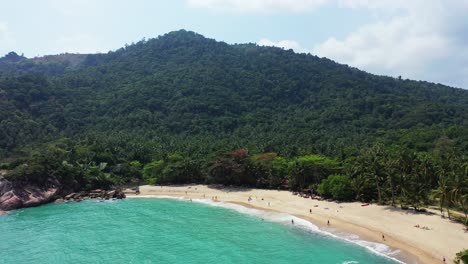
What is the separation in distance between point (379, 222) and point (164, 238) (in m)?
28.2

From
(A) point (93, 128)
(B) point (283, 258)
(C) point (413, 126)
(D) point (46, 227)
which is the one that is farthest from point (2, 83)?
(C) point (413, 126)

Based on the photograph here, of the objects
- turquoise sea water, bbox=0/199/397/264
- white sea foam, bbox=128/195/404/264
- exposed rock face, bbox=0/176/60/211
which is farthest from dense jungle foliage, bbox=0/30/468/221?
turquoise sea water, bbox=0/199/397/264

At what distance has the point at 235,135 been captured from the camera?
132750 millimetres

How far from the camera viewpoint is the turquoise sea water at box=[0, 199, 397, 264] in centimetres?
4262

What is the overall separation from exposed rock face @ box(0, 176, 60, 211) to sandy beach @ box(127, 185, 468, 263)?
2712 cm

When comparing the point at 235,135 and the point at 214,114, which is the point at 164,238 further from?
the point at 214,114

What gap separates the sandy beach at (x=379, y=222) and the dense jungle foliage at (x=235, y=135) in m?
3.57

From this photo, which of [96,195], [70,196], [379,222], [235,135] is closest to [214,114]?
[235,135]

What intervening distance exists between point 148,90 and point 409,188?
134764 millimetres

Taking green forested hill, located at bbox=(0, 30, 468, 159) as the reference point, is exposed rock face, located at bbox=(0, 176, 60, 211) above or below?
below

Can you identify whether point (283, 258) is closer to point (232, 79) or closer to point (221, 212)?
point (221, 212)

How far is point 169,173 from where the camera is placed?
8550 cm

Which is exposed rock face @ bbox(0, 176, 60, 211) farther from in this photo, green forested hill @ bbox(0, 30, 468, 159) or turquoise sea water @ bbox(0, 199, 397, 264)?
green forested hill @ bbox(0, 30, 468, 159)

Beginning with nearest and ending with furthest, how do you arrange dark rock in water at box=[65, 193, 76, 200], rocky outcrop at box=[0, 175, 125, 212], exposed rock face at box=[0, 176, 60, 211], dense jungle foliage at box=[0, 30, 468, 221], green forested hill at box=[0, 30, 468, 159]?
dense jungle foliage at box=[0, 30, 468, 221], exposed rock face at box=[0, 176, 60, 211], rocky outcrop at box=[0, 175, 125, 212], dark rock in water at box=[65, 193, 76, 200], green forested hill at box=[0, 30, 468, 159]
